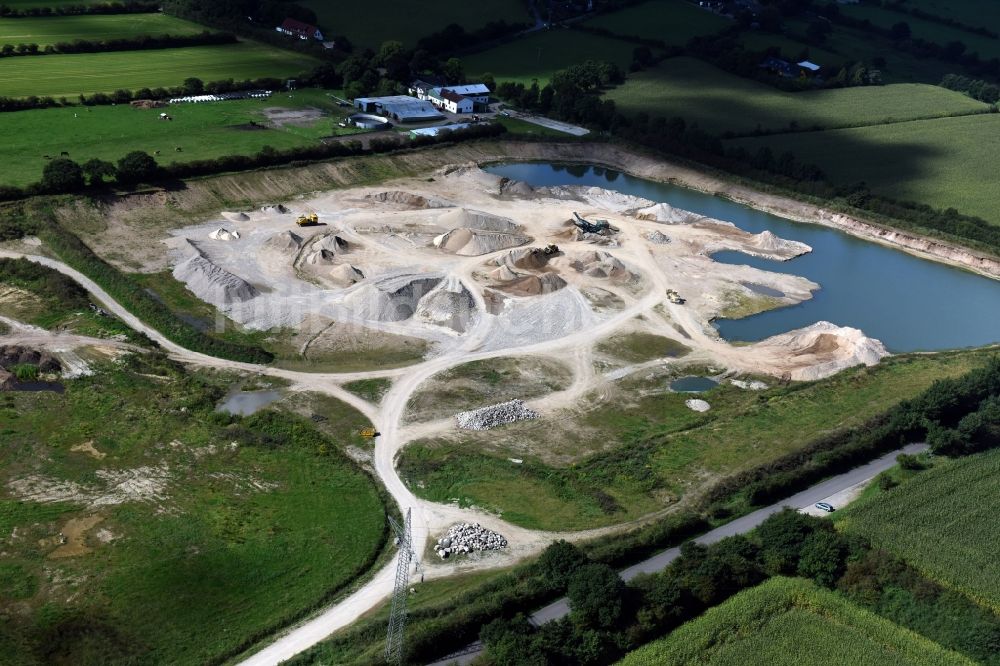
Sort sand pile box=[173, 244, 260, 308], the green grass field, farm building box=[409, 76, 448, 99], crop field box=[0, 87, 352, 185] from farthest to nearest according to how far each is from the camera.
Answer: farm building box=[409, 76, 448, 99], the green grass field, crop field box=[0, 87, 352, 185], sand pile box=[173, 244, 260, 308]

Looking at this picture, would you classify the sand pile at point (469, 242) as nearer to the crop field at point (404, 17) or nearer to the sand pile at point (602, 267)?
the sand pile at point (602, 267)

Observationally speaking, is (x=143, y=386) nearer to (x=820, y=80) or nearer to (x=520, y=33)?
(x=520, y=33)

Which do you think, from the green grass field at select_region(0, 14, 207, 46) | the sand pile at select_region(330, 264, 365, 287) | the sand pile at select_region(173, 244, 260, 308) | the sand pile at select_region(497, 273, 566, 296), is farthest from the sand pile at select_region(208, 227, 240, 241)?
the green grass field at select_region(0, 14, 207, 46)

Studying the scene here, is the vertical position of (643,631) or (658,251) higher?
(658,251)

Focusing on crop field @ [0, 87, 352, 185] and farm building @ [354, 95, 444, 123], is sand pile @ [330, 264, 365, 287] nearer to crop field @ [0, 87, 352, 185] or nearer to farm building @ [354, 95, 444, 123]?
crop field @ [0, 87, 352, 185]

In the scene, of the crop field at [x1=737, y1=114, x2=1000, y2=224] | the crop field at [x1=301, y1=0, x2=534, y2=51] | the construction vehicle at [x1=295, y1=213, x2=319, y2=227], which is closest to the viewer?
the construction vehicle at [x1=295, y1=213, x2=319, y2=227]

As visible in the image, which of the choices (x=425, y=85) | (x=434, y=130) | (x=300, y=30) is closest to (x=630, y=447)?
(x=434, y=130)

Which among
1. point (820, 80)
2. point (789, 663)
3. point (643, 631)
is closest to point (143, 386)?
point (643, 631)
